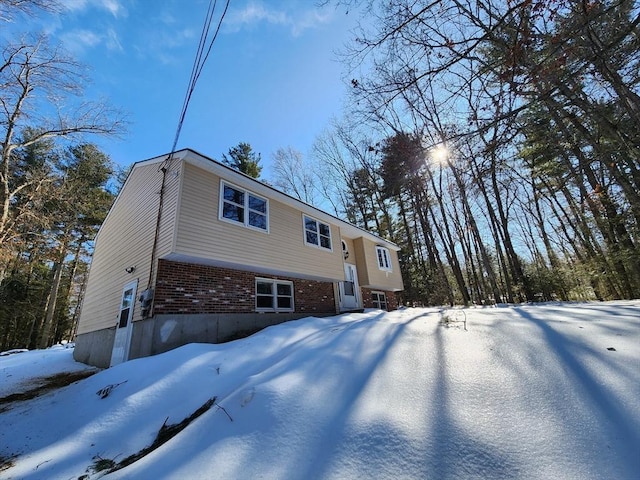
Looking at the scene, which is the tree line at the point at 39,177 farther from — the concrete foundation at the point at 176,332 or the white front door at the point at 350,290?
the white front door at the point at 350,290

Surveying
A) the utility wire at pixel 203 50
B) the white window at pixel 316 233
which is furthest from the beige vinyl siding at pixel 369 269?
the utility wire at pixel 203 50

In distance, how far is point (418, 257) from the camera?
24.6 metres

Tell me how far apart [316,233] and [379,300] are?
7161 mm

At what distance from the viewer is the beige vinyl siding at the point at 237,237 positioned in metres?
7.53

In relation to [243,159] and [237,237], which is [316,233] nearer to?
[237,237]

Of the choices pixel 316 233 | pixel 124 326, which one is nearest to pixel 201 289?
pixel 124 326

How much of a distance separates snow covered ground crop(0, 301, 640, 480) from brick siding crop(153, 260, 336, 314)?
265 centimetres

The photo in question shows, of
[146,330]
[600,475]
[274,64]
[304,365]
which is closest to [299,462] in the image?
[304,365]

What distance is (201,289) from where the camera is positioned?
7.88m

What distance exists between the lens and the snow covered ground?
194cm

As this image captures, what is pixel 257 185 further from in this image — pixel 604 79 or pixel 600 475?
pixel 600 475

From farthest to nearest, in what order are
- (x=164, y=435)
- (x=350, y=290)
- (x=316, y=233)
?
(x=350, y=290) < (x=316, y=233) < (x=164, y=435)

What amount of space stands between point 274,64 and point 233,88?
1.22 meters

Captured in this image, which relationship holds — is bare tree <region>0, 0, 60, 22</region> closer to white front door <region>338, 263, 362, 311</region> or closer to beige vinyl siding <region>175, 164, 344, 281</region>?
beige vinyl siding <region>175, 164, 344, 281</region>
